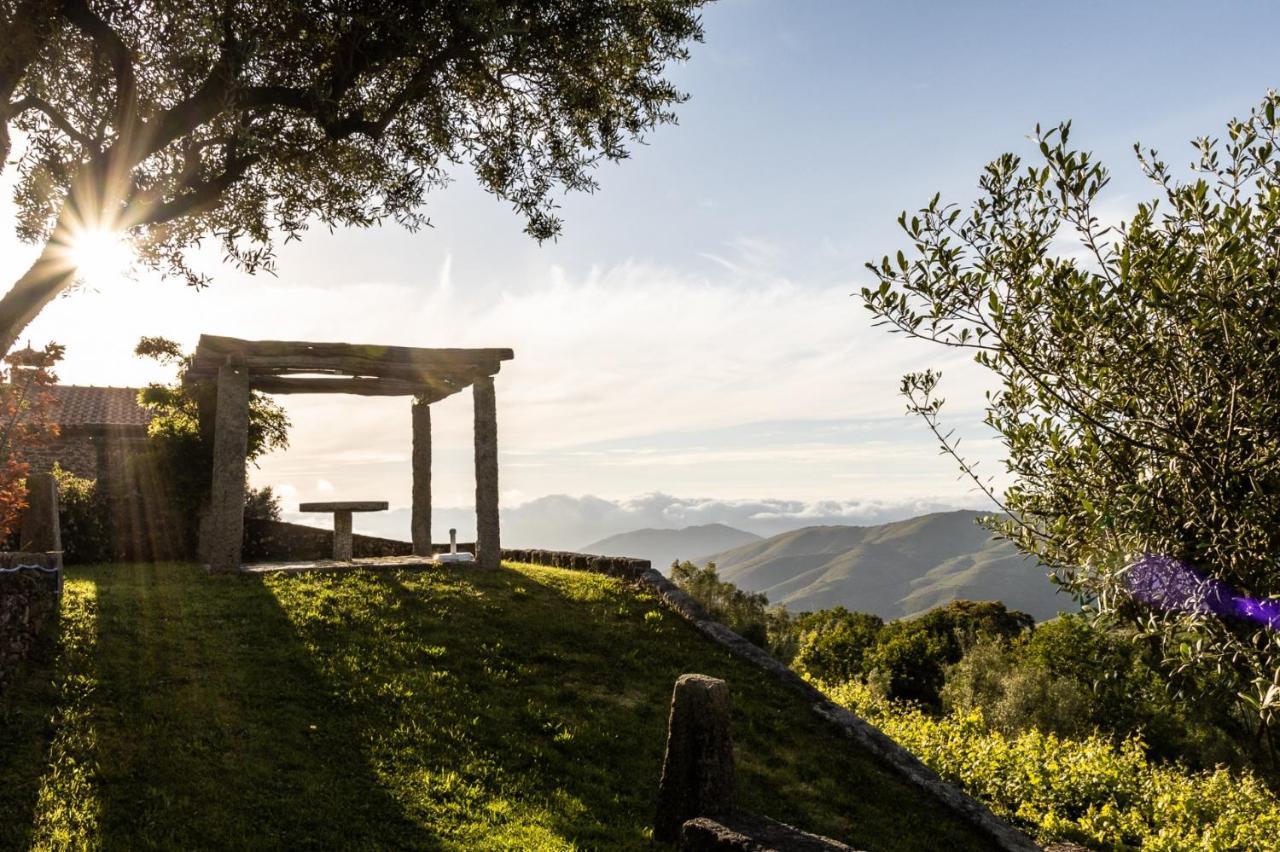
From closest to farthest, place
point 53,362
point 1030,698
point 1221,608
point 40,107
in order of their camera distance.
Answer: point 1221,608 → point 40,107 → point 53,362 → point 1030,698

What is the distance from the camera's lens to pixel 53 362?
473 inches

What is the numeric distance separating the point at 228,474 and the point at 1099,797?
686 inches

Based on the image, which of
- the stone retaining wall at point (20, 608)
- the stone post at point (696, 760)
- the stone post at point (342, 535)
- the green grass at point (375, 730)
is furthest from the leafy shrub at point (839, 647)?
the stone retaining wall at point (20, 608)

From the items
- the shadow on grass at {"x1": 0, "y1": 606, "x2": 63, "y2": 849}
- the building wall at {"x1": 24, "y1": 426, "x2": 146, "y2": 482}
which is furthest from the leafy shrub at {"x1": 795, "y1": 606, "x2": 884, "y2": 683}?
the shadow on grass at {"x1": 0, "y1": 606, "x2": 63, "y2": 849}

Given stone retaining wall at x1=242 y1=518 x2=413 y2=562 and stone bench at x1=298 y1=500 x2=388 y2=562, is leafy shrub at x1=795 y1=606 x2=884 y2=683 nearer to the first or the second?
stone retaining wall at x1=242 y1=518 x2=413 y2=562

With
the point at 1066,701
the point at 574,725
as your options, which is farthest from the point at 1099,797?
the point at 1066,701

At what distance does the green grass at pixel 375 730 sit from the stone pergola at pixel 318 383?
2055mm

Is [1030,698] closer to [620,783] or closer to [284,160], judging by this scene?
[620,783]

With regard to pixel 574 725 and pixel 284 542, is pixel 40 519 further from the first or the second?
pixel 574 725

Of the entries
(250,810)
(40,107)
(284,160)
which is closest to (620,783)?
(250,810)

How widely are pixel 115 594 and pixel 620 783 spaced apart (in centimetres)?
1049

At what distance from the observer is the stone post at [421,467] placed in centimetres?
2166

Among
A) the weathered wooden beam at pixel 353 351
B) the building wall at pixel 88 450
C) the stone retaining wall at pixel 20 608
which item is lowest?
the stone retaining wall at pixel 20 608

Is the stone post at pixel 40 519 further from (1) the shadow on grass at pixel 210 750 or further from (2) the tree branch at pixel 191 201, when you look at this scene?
(2) the tree branch at pixel 191 201
